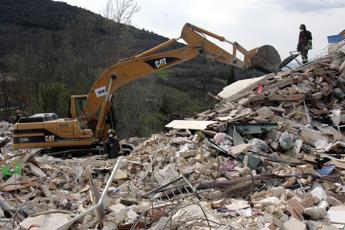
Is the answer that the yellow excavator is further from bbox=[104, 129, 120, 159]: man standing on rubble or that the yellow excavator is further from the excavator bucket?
bbox=[104, 129, 120, 159]: man standing on rubble

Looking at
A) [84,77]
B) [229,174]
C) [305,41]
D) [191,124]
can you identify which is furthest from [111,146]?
[84,77]

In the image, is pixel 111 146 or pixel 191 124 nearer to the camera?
pixel 191 124

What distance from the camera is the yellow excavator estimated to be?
12430 mm

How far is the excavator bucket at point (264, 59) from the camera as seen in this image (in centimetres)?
1215

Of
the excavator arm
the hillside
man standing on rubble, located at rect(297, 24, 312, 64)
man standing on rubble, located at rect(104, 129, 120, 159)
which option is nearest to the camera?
the excavator arm

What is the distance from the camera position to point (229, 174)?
8.69 metres

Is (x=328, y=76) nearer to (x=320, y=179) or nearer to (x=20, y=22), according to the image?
(x=320, y=179)

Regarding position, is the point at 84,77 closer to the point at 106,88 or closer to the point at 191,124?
the point at 106,88

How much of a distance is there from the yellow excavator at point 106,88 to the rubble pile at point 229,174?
32.7 inches

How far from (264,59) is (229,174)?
15.2ft

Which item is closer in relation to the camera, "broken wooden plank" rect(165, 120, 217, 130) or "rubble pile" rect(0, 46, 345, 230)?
"rubble pile" rect(0, 46, 345, 230)

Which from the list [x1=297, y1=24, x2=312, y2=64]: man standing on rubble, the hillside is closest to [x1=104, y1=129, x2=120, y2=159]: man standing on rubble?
[x1=297, y1=24, x2=312, y2=64]: man standing on rubble

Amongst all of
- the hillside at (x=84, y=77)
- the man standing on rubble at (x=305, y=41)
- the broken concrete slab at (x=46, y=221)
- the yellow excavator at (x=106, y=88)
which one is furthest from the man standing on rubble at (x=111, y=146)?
the hillside at (x=84, y=77)

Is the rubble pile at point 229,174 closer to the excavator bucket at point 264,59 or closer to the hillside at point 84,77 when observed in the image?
the excavator bucket at point 264,59
